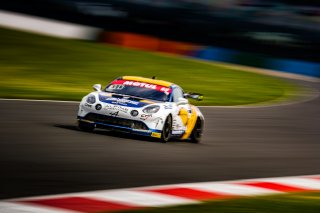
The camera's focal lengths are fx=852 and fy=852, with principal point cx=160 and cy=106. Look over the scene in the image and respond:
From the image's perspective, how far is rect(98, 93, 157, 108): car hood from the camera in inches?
513

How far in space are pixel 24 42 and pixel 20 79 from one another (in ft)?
26.9

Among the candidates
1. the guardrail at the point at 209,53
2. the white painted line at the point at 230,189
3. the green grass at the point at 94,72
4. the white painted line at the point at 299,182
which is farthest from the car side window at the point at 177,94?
the guardrail at the point at 209,53

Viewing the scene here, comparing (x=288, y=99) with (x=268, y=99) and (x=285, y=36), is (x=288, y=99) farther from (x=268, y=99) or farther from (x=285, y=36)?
(x=285, y=36)

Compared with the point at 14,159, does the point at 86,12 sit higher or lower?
higher

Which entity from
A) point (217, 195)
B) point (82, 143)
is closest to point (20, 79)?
point (82, 143)

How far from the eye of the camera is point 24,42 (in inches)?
1268

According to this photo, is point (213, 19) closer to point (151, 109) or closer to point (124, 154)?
point (151, 109)

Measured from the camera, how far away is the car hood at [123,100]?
13023 millimetres

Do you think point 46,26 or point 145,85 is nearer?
point 145,85

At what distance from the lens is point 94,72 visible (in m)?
28.1

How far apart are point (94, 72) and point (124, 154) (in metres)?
17.1

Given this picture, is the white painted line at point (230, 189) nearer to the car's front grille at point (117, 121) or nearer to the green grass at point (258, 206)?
the green grass at point (258, 206)

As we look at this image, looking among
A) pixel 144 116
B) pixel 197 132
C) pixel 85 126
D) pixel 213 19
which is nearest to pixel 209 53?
pixel 213 19

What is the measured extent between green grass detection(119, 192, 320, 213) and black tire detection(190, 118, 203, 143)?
18.8ft
